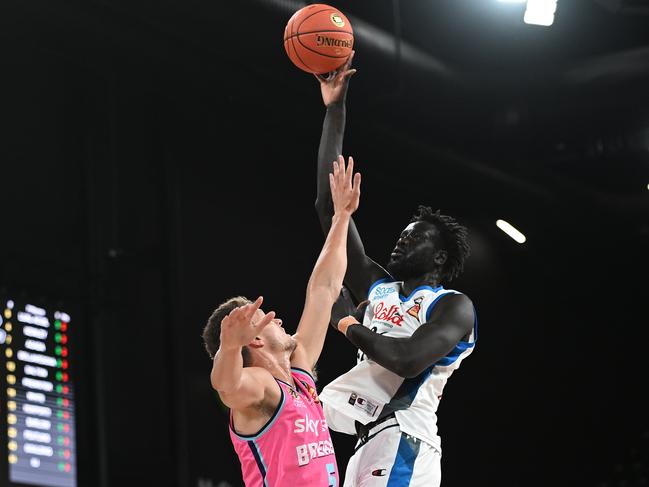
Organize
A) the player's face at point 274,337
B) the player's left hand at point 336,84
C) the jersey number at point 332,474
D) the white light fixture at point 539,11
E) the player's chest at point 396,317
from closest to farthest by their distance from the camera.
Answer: the jersey number at point 332,474 < the player's face at point 274,337 < the player's chest at point 396,317 < the player's left hand at point 336,84 < the white light fixture at point 539,11

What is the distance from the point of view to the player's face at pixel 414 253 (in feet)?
15.7

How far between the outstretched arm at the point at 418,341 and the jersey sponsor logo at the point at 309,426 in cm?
35

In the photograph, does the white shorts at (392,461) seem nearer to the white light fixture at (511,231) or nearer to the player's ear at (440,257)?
the player's ear at (440,257)

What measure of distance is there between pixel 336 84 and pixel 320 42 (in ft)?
0.65

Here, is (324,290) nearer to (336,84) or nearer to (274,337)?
(274,337)

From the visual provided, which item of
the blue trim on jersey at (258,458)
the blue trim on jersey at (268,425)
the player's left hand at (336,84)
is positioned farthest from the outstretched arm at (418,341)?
the player's left hand at (336,84)

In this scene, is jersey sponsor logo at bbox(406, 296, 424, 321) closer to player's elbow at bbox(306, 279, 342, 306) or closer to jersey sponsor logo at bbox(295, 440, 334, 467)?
player's elbow at bbox(306, 279, 342, 306)

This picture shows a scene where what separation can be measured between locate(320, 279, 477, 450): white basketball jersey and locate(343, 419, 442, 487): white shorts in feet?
0.13

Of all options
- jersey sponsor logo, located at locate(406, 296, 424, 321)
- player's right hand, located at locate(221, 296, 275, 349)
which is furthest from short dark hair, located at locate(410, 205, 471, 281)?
player's right hand, located at locate(221, 296, 275, 349)

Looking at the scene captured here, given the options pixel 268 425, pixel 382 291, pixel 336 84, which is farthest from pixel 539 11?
pixel 268 425

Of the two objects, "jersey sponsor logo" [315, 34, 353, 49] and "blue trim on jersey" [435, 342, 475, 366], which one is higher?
"jersey sponsor logo" [315, 34, 353, 49]

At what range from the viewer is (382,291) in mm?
4793

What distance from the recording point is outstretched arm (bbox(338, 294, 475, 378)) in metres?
4.28

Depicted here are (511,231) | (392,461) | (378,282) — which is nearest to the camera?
(392,461)
